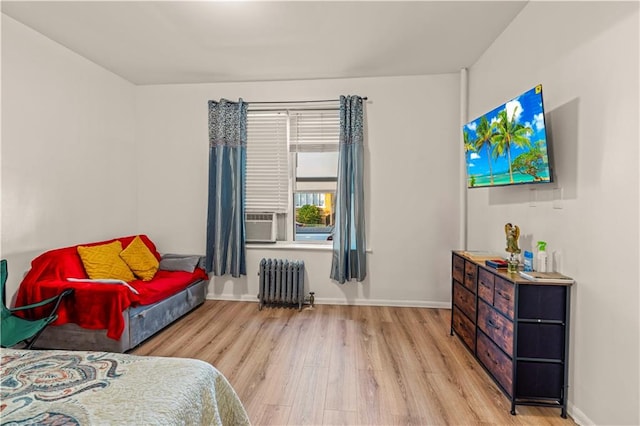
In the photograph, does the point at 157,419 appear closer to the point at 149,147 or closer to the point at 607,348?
the point at 607,348

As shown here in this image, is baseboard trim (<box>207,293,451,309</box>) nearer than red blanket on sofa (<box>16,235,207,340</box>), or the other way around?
red blanket on sofa (<box>16,235,207,340</box>)

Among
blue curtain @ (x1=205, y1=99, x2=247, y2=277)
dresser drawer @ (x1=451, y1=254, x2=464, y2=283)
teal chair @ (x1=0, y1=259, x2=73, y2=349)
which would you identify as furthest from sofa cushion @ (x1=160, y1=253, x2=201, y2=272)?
dresser drawer @ (x1=451, y1=254, x2=464, y2=283)

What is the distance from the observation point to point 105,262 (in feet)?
10.6

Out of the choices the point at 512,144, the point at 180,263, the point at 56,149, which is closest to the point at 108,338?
the point at 180,263

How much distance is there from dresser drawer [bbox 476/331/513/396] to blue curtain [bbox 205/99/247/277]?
2.71m

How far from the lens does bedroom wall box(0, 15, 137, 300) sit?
2715mm

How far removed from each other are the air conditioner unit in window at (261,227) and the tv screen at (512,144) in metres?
2.44

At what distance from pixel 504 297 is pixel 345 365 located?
50.5 inches

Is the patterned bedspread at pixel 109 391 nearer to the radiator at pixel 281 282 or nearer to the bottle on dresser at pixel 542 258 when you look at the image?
the bottle on dresser at pixel 542 258

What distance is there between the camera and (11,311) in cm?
245

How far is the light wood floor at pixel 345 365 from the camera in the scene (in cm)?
199

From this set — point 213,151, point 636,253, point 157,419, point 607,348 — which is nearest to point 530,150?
point 636,253

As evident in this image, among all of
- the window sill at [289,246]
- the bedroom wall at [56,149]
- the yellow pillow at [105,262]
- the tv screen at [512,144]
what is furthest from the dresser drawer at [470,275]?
the bedroom wall at [56,149]

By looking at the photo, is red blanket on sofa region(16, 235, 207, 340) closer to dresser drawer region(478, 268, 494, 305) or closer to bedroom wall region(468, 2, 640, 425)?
dresser drawer region(478, 268, 494, 305)
